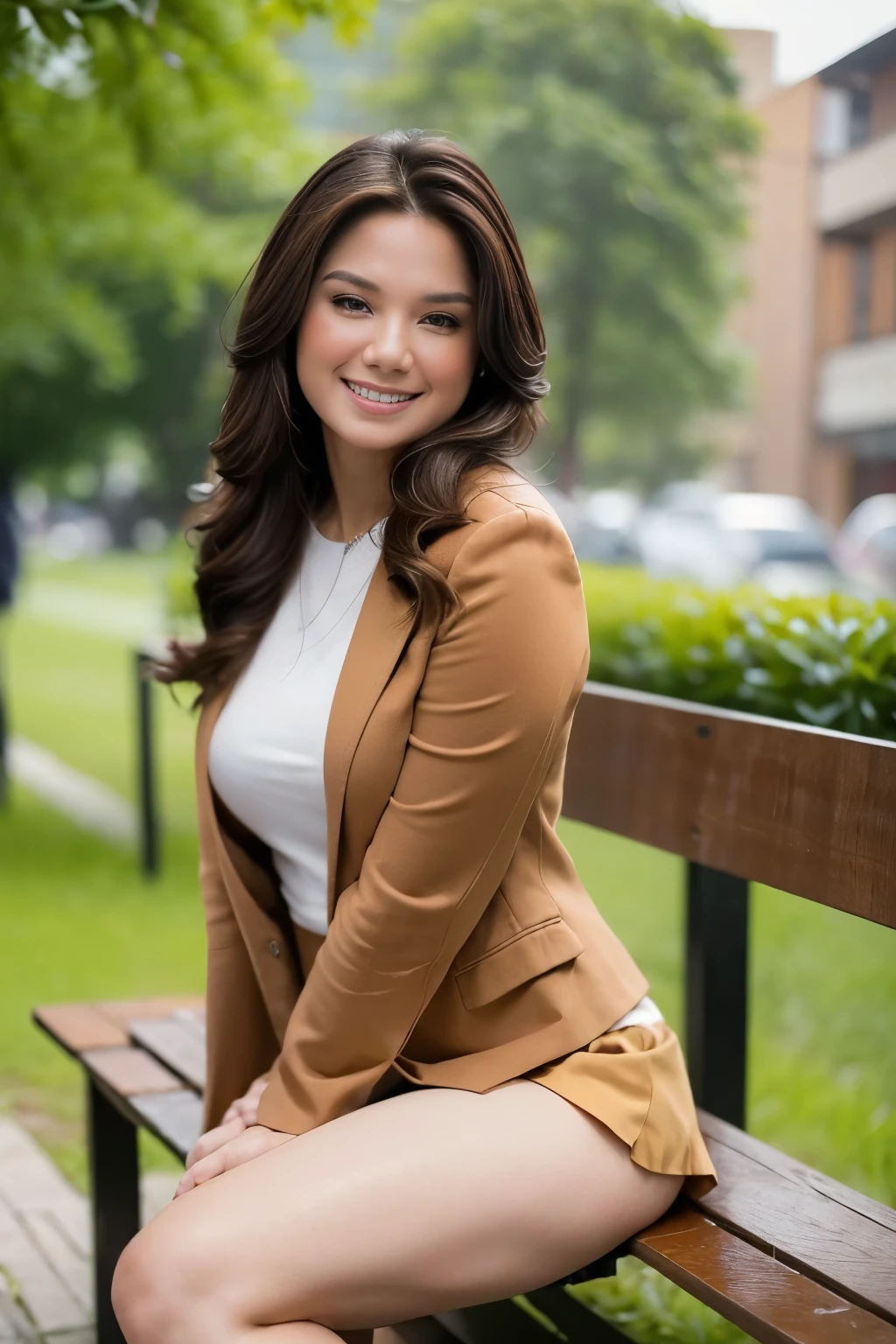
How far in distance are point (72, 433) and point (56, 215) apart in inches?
117

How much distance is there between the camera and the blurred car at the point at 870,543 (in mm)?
14992

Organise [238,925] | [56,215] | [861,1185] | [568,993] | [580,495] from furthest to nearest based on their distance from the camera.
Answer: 1. [580,495]
2. [56,215]
3. [861,1185]
4. [238,925]
5. [568,993]

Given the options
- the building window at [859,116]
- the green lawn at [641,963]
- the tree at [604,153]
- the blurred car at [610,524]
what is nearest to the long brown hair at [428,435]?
the green lawn at [641,963]

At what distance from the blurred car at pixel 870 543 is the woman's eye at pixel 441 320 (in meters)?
13.1

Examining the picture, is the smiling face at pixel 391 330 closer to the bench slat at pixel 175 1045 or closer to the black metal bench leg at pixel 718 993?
the black metal bench leg at pixel 718 993

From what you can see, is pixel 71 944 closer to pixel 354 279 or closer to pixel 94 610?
pixel 354 279

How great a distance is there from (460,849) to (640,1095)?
399mm

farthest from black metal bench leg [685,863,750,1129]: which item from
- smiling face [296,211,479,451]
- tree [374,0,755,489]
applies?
tree [374,0,755,489]

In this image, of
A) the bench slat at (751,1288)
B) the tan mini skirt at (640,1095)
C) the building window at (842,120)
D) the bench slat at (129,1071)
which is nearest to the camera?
the bench slat at (751,1288)

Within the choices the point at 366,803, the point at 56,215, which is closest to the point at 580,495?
the point at 56,215

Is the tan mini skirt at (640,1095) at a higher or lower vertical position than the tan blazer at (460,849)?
lower

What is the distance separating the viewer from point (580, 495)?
15.9m

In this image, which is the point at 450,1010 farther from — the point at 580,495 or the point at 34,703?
the point at 580,495

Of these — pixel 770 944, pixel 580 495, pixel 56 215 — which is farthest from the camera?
pixel 580 495
